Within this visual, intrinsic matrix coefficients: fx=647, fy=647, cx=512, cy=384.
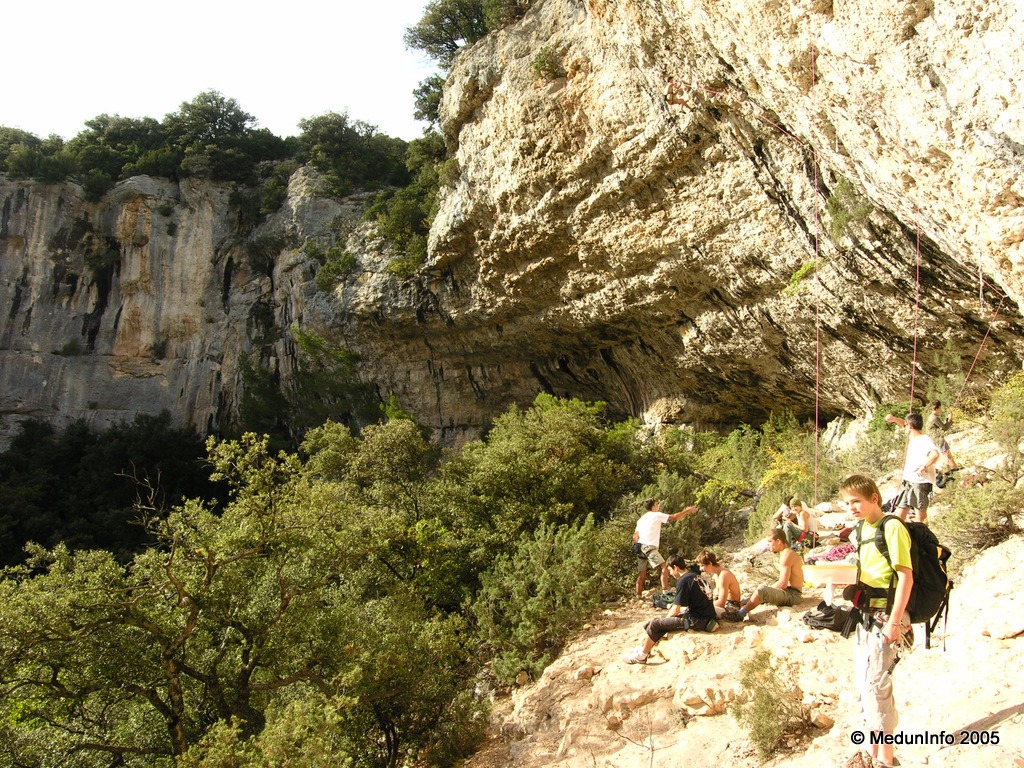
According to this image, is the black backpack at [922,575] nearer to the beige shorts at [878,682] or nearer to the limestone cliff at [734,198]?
the beige shorts at [878,682]

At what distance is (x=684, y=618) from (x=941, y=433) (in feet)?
15.2

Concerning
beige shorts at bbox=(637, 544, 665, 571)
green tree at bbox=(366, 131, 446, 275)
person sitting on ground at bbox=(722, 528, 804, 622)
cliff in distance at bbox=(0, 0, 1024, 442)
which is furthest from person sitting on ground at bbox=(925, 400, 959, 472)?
green tree at bbox=(366, 131, 446, 275)

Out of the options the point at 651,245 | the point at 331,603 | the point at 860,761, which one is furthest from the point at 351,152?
the point at 860,761

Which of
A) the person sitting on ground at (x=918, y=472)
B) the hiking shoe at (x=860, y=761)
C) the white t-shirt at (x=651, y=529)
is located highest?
the person sitting on ground at (x=918, y=472)

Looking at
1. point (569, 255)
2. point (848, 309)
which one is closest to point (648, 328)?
point (569, 255)

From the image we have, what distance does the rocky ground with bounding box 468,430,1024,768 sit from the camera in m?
3.39

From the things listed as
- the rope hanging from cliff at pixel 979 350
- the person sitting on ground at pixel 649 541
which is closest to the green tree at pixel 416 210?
the person sitting on ground at pixel 649 541

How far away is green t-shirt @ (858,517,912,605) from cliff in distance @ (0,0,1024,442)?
3.40 m

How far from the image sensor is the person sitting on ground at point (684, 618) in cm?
562

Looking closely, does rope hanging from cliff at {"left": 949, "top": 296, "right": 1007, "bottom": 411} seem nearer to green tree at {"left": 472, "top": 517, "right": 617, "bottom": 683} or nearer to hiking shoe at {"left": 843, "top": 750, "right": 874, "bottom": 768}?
green tree at {"left": 472, "top": 517, "right": 617, "bottom": 683}

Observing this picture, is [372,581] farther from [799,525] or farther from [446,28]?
[446,28]

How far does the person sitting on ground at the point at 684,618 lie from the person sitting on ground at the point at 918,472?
1.80m

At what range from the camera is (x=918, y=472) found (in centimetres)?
550

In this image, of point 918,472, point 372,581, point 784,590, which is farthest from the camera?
point 372,581
